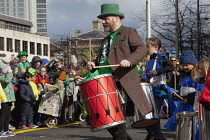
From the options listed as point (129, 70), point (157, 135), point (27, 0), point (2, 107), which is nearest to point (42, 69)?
point (2, 107)

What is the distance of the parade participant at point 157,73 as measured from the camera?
802 centimetres

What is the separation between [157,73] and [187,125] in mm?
2075

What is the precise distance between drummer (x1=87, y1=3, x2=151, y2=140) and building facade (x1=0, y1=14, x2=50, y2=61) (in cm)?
7403

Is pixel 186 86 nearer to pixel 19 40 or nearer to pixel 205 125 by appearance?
pixel 205 125

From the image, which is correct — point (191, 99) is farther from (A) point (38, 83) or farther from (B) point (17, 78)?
(A) point (38, 83)

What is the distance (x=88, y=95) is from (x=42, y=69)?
8109 millimetres

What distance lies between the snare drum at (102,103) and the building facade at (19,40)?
2936 inches

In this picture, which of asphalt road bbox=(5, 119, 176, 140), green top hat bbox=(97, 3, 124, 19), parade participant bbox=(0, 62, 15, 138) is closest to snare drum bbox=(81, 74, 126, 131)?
green top hat bbox=(97, 3, 124, 19)

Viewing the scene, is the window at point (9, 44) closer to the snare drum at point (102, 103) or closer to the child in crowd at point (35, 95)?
the child in crowd at point (35, 95)

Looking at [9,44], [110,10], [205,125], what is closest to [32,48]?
[9,44]

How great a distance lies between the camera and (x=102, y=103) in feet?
18.5

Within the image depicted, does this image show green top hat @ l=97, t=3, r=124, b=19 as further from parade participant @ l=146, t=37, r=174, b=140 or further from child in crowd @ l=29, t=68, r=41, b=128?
child in crowd @ l=29, t=68, r=41, b=128

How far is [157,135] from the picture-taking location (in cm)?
797

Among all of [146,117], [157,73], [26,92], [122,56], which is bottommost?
[146,117]
